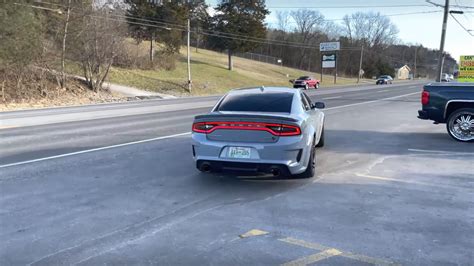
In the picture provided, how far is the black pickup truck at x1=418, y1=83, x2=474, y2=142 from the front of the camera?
10742 millimetres

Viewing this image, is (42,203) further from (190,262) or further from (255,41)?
(255,41)

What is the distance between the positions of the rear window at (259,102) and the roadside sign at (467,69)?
2220 centimetres

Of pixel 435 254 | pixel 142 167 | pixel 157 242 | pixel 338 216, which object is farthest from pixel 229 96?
pixel 435 254

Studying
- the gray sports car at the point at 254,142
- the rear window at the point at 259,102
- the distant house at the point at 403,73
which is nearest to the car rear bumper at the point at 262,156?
the gray sports car at the point at 254,142

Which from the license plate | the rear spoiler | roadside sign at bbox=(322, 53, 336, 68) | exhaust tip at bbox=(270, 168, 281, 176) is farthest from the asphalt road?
roadside sign at bbox=(322, 53, 336, 68)

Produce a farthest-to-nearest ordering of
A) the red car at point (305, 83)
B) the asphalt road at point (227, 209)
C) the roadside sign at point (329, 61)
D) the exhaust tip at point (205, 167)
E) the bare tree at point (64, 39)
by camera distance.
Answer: the roadside sign at point (329, 61), the red car at point (305, 83), the bare tree at point (64, 39), the exhaust tip at point (205, 167), the asphalt road at point (227, 209)

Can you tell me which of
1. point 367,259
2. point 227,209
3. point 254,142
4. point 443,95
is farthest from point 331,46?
point 367,259

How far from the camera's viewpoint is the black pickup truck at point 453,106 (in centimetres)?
1074

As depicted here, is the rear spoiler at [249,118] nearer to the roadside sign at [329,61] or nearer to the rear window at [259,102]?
the rear window at [259,102]

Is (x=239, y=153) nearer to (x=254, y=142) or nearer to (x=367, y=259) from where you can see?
(x=254, y=142)

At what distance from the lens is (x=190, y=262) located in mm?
3883

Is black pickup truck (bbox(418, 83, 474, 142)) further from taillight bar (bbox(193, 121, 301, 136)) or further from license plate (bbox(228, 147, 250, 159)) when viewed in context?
license plate (bbox(228, 147, 250, 159))

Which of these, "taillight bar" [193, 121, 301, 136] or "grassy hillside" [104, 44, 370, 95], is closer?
"taillight bar" [193, 121, 301, 136]

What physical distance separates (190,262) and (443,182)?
4.71 meters
